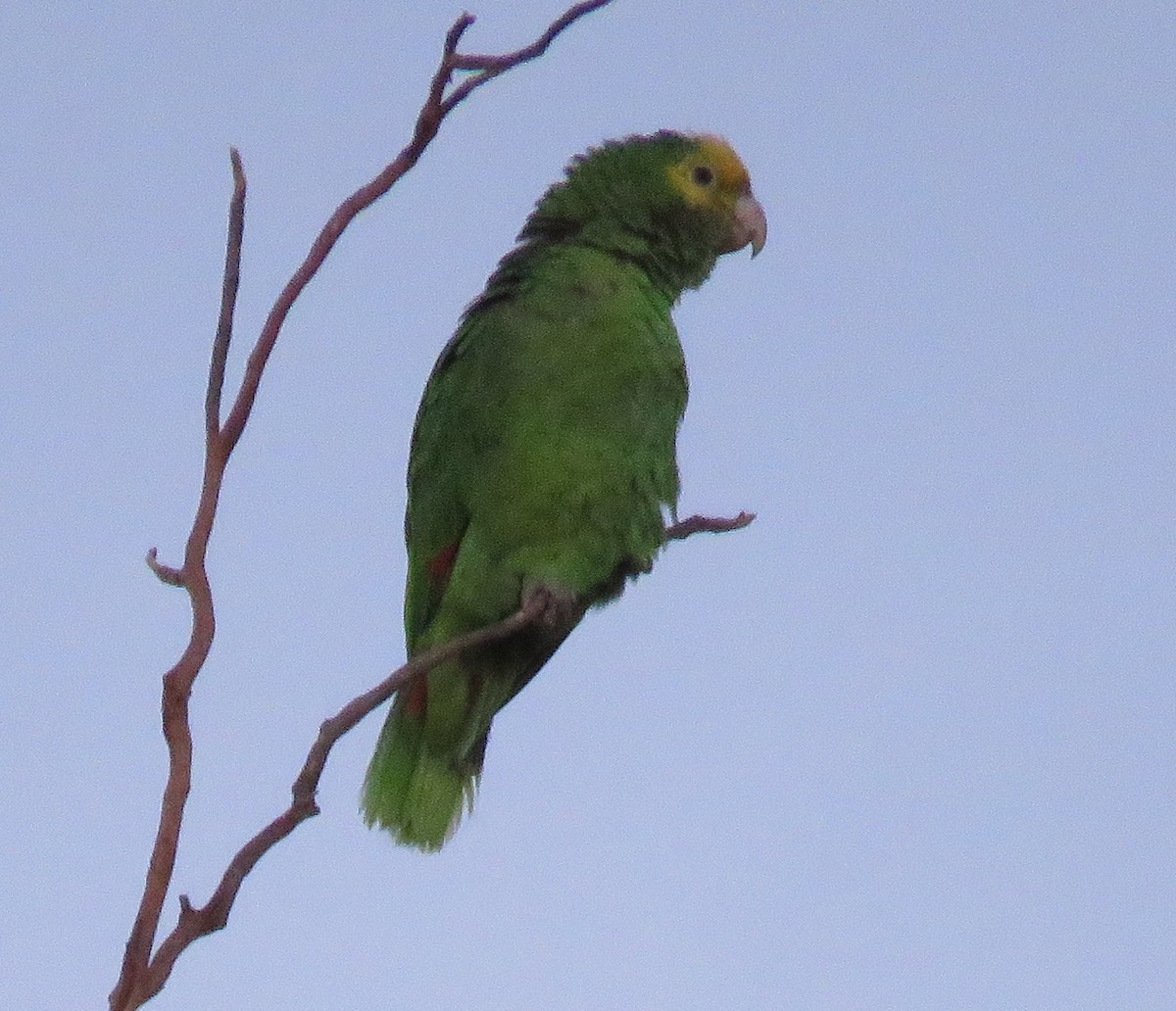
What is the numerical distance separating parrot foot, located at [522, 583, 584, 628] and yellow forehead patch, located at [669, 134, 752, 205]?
1268 millimetres

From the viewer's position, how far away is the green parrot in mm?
3234

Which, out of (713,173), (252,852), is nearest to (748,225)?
(713,173)

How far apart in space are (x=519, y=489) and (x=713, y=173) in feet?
4.22

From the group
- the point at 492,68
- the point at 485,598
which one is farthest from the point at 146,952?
the point at 485,598

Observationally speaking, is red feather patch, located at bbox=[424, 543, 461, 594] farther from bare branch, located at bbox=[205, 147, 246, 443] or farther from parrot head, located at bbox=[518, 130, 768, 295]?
bare branch, located at bbox=[205, 147, 246, 443]

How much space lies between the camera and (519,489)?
3.23 metres

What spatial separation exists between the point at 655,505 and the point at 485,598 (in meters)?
0.43

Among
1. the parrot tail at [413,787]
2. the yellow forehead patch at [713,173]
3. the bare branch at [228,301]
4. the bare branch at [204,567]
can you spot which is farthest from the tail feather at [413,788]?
the bare branch at [228,301]

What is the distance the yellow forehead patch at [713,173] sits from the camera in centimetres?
399

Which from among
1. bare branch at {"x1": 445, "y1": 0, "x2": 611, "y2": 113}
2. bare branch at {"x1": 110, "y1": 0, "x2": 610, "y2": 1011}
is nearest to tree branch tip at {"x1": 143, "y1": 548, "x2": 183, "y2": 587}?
bare branch at {"x1": 110, "y1": 0, "x2": 610, "y2": 1011}

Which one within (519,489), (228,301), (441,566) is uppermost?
(519,489)

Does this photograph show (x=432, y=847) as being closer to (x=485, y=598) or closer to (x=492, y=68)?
(x=485, y=598)

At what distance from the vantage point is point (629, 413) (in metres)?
3.27

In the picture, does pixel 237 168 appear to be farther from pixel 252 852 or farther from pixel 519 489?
pixel 519 489
